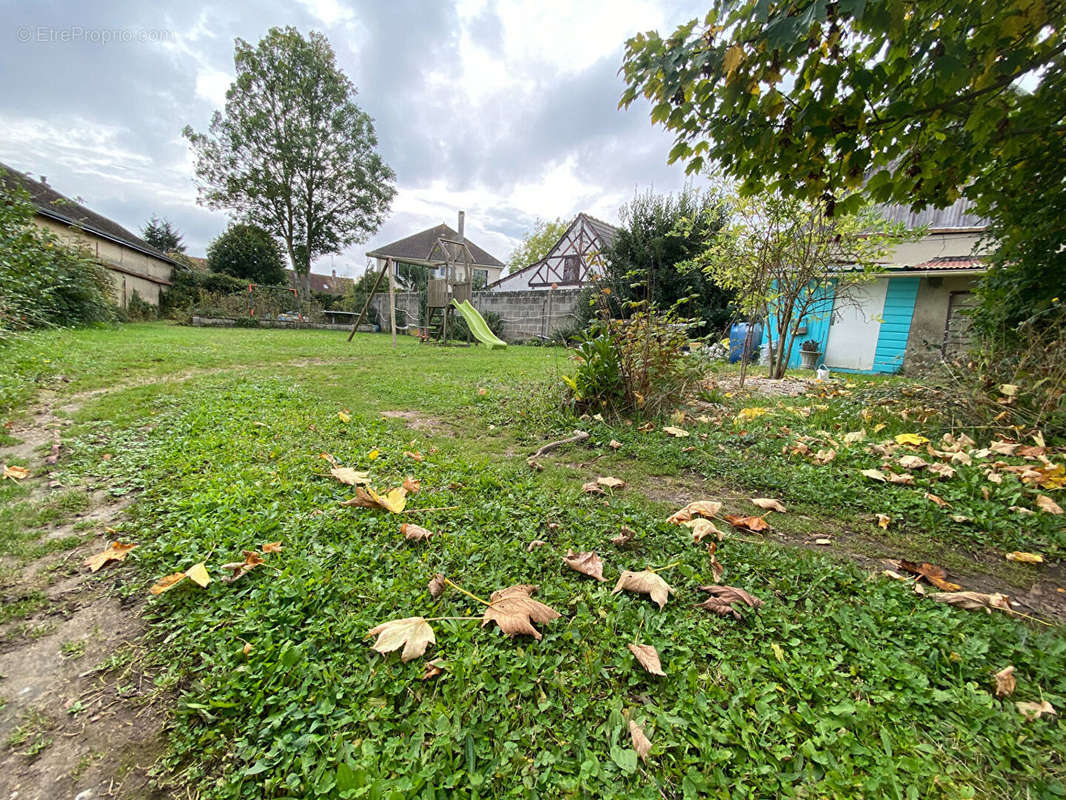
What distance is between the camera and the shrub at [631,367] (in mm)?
3461

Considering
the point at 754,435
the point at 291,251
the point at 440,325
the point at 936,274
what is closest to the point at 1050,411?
the point at 754,435

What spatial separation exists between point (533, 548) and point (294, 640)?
0.78 meters

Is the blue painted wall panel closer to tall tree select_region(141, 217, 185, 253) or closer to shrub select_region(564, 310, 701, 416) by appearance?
shrub select_region(564, 310, 701, 416)

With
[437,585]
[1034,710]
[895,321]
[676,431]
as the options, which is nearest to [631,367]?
[676,431]

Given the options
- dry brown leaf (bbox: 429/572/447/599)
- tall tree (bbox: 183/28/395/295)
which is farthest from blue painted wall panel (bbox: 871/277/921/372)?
tall tree (bbox: 183/28/395/295)

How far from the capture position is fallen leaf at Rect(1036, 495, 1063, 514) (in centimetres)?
185

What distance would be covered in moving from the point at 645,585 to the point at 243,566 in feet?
4.29

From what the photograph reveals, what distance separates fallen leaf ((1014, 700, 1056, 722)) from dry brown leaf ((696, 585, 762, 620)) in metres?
0.54

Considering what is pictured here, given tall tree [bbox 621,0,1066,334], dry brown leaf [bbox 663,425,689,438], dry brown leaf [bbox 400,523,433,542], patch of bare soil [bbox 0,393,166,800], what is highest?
tall tree [bbox 621,0,1066,334]

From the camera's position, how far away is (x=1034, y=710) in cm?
95

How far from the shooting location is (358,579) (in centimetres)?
138

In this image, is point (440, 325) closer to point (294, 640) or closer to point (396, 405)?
point (396, 405)

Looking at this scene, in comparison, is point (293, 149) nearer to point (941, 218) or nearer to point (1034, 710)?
point (941, 218)

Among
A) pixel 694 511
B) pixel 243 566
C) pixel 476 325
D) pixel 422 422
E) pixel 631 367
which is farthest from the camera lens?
pixel 476 325
